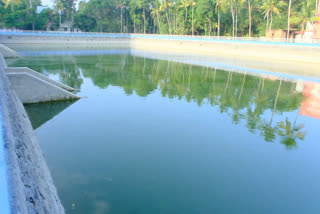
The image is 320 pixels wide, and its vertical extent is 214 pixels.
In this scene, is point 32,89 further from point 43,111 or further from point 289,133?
point 289,133

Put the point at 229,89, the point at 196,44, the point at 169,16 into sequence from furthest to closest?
1. the point at 169,16
2. the point at 196,44
3. the point at 229,89

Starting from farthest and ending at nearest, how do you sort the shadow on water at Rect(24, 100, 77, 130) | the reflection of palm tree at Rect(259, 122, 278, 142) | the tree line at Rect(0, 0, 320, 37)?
the tree line at Rect(0, 0, 320, 37) → the shadow on water at Rect(24, 100, 77, 130) → the reflection of palm tree at Rect(259, 122, 278, 142)

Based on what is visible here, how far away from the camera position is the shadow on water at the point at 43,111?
1108cm

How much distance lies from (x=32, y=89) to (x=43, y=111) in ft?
4.03

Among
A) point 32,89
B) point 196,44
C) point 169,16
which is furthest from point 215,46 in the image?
point 32,89

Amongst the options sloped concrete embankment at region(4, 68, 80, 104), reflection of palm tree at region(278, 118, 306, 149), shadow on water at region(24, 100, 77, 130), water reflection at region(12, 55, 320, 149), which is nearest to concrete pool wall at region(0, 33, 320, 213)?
sloped concrete embankment at region(4, 68, 80, 104)

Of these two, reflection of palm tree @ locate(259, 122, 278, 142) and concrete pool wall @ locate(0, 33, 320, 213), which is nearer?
concrete pool wall @ locate(0, 33, 320, 213)

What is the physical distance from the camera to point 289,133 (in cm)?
1075

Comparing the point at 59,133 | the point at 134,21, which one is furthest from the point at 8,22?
the point at 59,133

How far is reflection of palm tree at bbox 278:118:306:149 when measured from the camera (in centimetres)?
983

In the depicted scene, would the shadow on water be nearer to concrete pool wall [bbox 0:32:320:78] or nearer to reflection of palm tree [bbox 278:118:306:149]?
reflection of palm tree [bbox 278:118:306:149]

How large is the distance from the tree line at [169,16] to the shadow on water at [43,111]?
99.5 feet

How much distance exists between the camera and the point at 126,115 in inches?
483

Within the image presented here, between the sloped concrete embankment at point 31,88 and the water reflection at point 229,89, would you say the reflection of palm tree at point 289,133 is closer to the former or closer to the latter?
the water reflection at point 229,89
